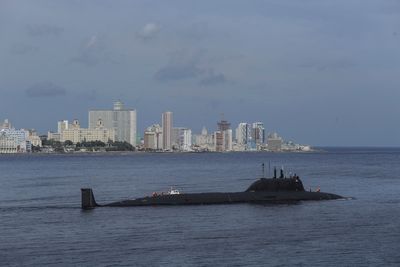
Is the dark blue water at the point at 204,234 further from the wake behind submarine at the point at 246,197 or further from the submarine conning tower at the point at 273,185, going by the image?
the submarine conning tower at the point at 273,185

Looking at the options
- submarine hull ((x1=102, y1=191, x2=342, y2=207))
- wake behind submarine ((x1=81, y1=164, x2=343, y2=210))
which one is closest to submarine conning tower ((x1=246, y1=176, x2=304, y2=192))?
wake behind submarine ((x1=81, y1=164, x2=343, y2=210))

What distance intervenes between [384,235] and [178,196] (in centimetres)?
2328

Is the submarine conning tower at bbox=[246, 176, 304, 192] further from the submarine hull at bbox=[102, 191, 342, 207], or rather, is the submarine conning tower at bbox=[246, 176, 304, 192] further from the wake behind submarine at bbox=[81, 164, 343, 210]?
the submarine hull at bbox=[102, 191, 342, 207]

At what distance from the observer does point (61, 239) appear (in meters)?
45.8

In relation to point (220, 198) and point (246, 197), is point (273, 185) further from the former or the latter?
point (220, 198)

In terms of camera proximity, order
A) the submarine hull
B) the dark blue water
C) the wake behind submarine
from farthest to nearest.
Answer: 1. the submarine hull
2. the wake behind submarine
3. the dark blue water

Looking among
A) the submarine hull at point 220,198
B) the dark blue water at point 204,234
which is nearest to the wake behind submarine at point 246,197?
the submarine hull at point 220,198

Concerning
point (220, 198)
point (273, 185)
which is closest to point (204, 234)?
point (220, 198)

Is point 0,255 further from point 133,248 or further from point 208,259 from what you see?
point 208,259

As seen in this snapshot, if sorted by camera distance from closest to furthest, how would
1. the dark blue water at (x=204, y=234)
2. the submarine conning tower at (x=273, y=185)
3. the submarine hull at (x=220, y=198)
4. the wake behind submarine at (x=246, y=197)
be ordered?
1. the dark blue water at (x=204, y=234)
2. the wake behind submarine at (x=246, y=197)
3. the submarine hull at (x=220, y=198)
4. the submarine conning tower at (x=273, y=185)

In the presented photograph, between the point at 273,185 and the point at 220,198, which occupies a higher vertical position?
the point at 273,185

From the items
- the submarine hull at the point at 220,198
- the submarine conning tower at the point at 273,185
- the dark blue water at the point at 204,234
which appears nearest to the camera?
the dark blue water at the point at 204,234

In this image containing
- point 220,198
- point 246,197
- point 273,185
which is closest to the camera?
point 246,197

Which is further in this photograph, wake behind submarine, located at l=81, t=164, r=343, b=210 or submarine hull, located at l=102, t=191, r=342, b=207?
submarine hull, located at l=102, t=191, r=342, b=207
